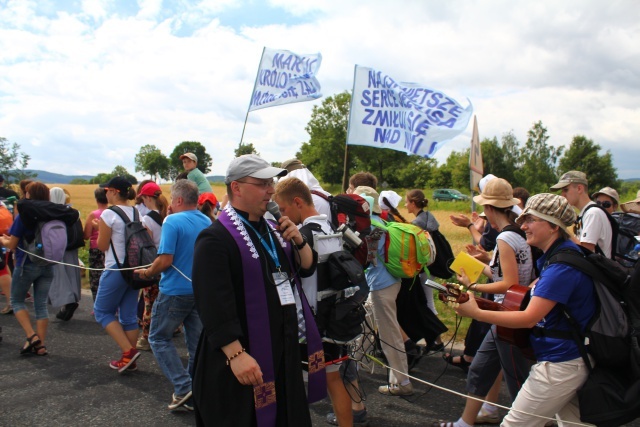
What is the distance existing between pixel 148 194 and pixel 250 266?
11.0ft

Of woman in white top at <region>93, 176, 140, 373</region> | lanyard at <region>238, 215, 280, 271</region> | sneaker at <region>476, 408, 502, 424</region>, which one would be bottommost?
sneaker at <region>476, 408, 502, 424</region>

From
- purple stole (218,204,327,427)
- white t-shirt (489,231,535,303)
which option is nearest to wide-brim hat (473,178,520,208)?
white t-shirt (489,231,535,303)

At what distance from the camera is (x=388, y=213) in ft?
17.4

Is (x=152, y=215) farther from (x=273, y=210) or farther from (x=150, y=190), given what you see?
(x=273, y=210)

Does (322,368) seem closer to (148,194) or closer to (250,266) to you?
(250,266)

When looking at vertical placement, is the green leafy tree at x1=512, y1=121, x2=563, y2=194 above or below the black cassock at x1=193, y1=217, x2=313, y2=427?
above

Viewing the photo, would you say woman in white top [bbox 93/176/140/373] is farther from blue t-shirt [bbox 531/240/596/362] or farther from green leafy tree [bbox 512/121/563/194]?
green leafy tree [bbox 512/121/563/194]

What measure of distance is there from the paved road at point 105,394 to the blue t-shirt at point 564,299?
5.63ft

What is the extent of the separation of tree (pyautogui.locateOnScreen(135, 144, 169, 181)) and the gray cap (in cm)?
11973

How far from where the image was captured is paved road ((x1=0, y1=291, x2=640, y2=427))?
4043 millimetres

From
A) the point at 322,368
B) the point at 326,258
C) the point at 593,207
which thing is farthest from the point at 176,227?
the point at 593,207

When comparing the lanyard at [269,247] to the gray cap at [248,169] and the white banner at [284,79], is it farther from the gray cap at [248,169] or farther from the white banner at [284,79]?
the white banner at [284,79]

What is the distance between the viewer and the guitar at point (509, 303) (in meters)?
2.69

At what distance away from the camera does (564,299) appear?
249 cm
